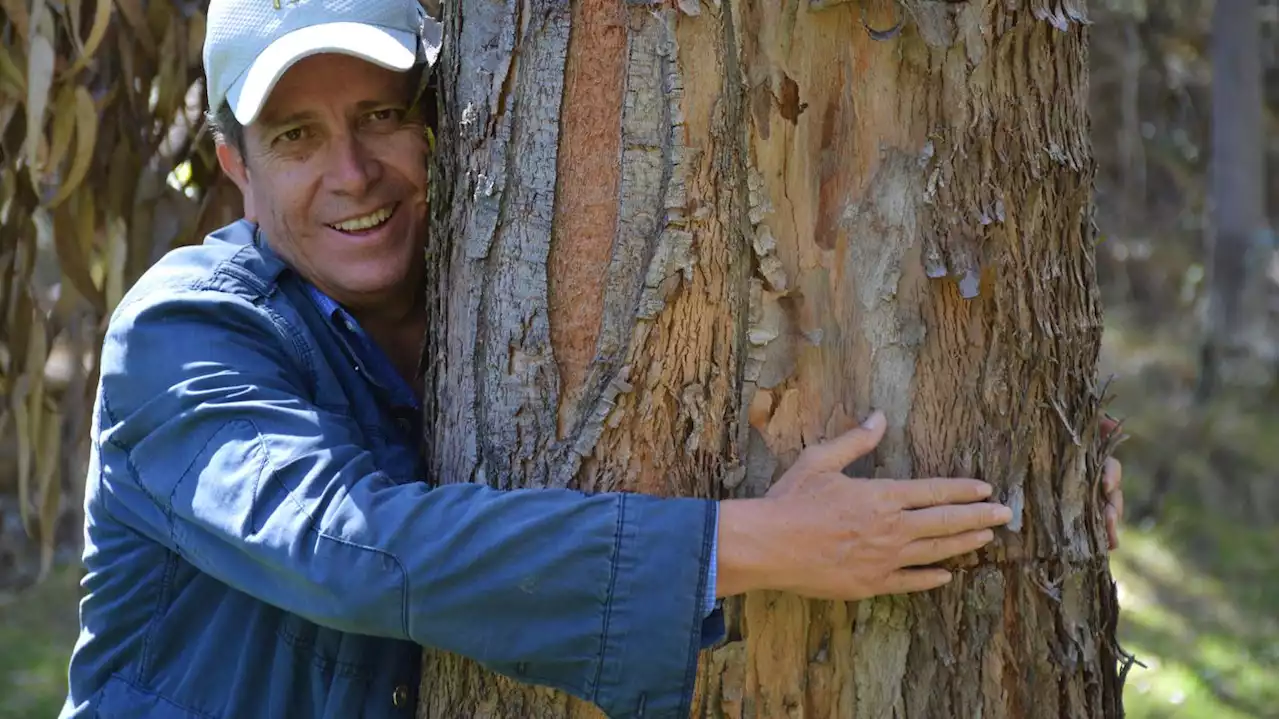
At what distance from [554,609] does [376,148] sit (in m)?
0.88

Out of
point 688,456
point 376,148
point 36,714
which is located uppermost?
point 376,148

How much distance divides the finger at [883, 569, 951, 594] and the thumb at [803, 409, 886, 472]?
5.9 inches

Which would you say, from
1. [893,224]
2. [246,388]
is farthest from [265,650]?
[893,224]

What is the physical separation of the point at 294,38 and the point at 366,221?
0.31 m

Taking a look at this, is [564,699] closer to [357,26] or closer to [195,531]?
[195,531]

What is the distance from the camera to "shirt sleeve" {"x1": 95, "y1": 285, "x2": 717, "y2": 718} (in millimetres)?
1583

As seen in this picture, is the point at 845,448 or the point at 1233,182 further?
the point at 1233,182

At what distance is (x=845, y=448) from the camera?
5.46ft

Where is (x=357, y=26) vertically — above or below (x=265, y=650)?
above

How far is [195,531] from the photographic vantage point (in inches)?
68.0

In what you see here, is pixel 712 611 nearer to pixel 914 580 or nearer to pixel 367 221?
pixel 914 580

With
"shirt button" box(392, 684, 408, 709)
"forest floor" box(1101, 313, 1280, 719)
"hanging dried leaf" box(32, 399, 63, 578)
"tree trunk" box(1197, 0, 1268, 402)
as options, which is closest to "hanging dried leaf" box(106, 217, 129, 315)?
"hanging dried leaf" box(32, 399, 63, 578)

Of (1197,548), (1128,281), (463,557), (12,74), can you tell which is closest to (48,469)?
(12,74)

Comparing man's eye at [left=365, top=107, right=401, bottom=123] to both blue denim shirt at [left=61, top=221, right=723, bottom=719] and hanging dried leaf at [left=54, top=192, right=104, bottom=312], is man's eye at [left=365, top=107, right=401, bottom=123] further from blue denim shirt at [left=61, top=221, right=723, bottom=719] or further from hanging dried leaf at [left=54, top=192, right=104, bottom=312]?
hanging dried leaf at [left=54, top=192, right=104, bottom=312]
